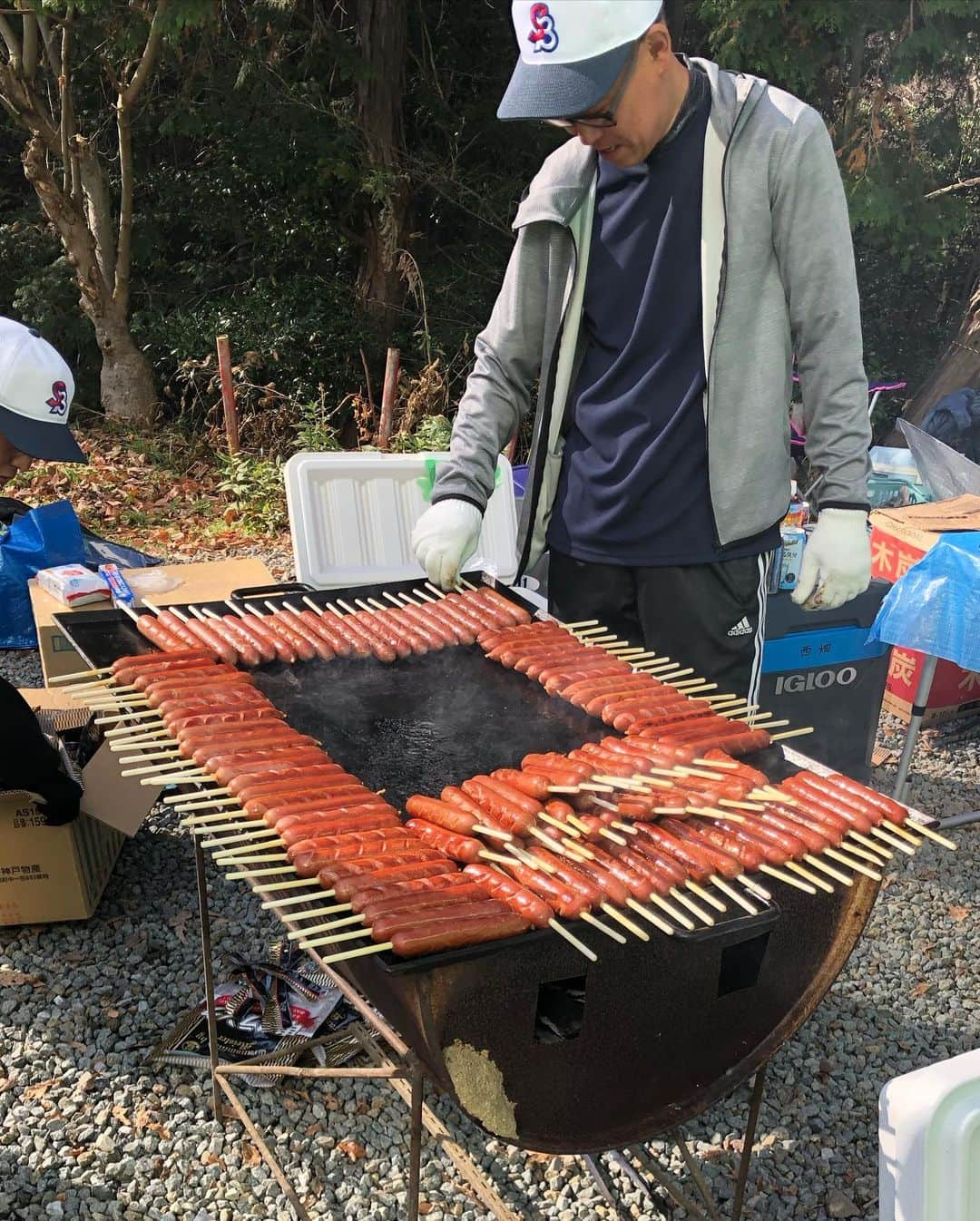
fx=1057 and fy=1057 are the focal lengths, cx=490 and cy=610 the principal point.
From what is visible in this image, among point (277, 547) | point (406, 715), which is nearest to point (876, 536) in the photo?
point (406, 715)

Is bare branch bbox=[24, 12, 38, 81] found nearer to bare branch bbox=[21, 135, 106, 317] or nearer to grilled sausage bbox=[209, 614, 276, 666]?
bare branch bbox=[21, 135, 106, 317]

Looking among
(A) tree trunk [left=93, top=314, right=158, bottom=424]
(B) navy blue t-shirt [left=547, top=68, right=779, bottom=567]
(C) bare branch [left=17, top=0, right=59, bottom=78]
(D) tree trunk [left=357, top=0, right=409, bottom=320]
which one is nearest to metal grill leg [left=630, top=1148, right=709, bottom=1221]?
(B) navy blue t-shirt [left=547, top=68, right=779, bottom=567]

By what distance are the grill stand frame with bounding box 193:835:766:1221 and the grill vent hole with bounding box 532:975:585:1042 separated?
340 millimetres

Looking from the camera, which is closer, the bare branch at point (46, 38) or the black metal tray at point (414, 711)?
the black metal tray at point (414, 711)

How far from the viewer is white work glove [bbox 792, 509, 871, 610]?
112 inches

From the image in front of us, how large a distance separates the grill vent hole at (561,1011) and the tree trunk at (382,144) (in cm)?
1118

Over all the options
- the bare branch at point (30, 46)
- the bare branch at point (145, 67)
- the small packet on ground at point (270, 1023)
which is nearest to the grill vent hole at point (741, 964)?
the small packet on ground at point (270, 1023)

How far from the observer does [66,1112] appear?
10.7 ft

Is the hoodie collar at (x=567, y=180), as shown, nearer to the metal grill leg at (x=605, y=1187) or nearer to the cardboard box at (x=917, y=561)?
the metal grill leg at (x=605, y=1187)

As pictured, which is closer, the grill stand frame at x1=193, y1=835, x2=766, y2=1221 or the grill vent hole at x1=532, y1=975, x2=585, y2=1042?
the grill vent hole at x1=532, y1=975, x2=585, y2=1042

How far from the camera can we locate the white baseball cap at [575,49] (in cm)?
250

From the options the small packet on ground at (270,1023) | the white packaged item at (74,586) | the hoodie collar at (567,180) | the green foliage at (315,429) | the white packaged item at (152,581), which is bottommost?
the small packet on ground at (270,1023)

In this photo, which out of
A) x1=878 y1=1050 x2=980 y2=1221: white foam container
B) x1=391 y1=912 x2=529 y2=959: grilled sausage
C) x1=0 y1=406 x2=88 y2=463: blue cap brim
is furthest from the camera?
x1=0 y1=406 x2=88 y2=463: blue cap brim

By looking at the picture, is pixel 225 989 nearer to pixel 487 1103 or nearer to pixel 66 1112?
pixel 66 1112
